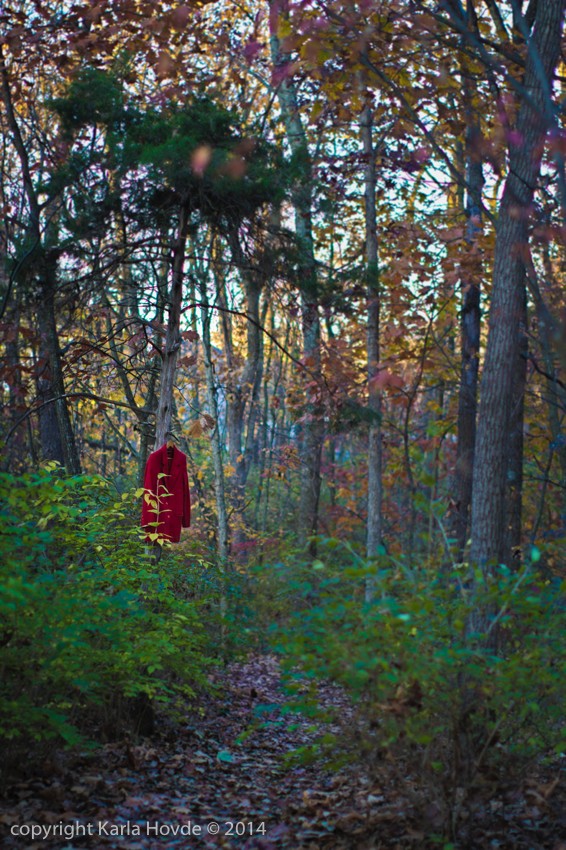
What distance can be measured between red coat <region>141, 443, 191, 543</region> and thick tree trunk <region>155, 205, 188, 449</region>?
0.62 ft

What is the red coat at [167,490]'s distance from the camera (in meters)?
7.32

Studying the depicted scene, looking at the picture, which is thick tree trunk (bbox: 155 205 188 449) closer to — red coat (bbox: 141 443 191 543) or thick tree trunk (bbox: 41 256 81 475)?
red coat (bbox: 141 443 191 543)

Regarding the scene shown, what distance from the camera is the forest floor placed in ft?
13.1

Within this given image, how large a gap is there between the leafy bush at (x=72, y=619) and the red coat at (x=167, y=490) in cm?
57

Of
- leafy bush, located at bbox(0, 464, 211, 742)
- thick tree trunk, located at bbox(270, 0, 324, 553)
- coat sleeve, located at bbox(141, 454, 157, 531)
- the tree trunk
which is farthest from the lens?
the tree trunk

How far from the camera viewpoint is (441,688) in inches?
155

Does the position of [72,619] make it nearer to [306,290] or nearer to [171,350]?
[171,350]

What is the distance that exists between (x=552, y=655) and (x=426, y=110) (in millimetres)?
10151

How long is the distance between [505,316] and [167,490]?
11.1ft

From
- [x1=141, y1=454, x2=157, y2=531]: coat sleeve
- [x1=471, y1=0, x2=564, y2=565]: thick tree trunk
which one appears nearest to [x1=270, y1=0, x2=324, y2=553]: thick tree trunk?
[x1=141, y1=454, x2=157, y2=531]: coat sleeve

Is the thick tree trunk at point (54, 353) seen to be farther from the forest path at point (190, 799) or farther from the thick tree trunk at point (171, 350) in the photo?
the forest path at point (190, 799)

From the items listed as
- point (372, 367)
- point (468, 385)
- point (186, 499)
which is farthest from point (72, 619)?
point (468, 385)

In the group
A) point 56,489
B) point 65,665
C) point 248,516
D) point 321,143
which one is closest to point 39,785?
point 65,665

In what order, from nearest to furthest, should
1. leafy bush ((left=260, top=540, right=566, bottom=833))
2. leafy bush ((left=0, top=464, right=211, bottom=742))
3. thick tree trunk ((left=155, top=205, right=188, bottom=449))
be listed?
leafy bush ((left=260, top=540, right=566, bottom=833))
leafy bush ((left=0, top=464, right=211, bottom=742))
thick tree trunk ((left=155, top=205, right=188, bottom=449))
